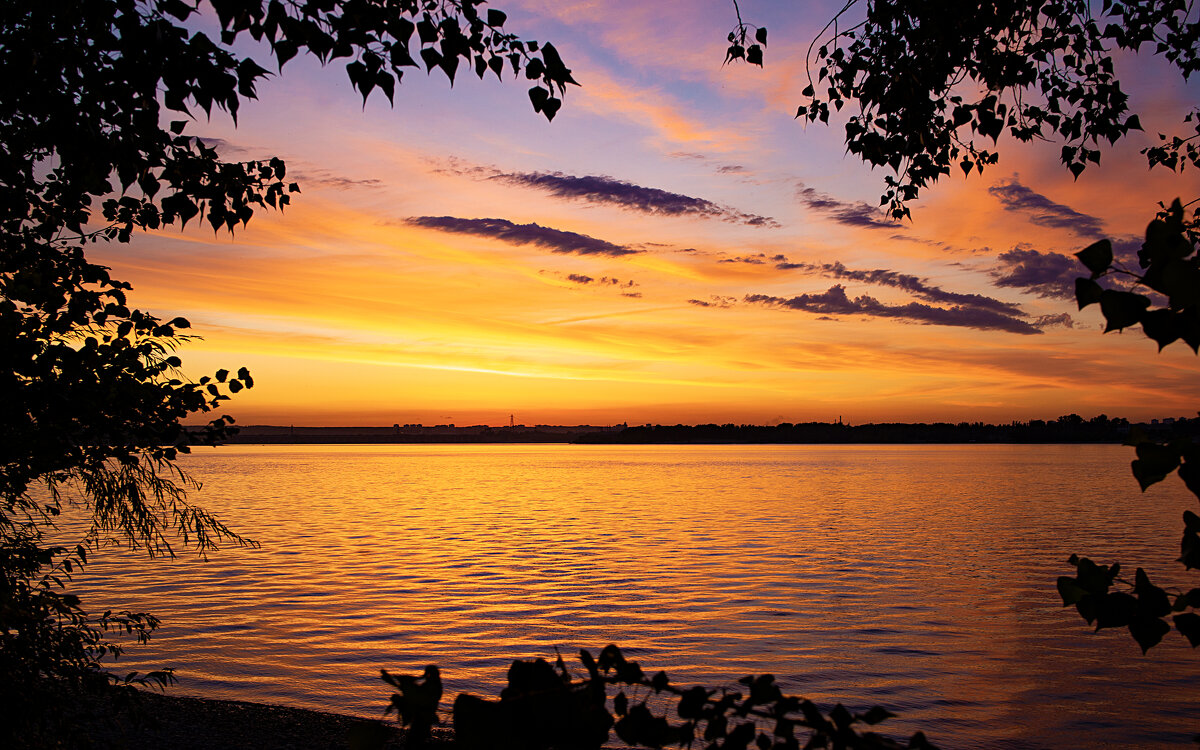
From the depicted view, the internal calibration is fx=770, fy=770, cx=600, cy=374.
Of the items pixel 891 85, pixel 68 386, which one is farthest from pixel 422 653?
pixel 891 85

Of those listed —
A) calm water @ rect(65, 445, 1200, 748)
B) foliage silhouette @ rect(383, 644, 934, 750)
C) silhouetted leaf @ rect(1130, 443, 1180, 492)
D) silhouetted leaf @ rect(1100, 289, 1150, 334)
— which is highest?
silhouetted leaf @ rect(1100, 289, 1150, 334)

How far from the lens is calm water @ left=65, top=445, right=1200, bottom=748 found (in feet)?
45.3

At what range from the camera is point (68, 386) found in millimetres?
5914

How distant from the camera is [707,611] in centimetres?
1972

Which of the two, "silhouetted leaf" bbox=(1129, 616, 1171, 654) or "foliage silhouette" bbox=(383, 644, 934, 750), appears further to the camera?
"silhouetted leaf" bbox=(1129, 616, 1171, 654)

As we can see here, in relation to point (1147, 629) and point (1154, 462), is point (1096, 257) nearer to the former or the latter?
point (1154, 462)

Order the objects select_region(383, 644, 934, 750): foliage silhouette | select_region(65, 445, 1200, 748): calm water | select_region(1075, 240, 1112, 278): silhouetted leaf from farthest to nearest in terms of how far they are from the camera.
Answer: select_region(65, 445, 1200, 748): calm water
select_region(1075, 240, 1112, 278): silhouetted leaf
select_region(383, 644, 934, 750): foliage silhouette

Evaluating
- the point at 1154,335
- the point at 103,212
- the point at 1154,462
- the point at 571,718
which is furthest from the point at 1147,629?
the point at 103,212

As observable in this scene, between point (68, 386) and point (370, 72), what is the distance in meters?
3.63

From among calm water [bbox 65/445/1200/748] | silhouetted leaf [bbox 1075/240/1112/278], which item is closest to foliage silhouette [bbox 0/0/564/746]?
silhouetted leaf [bbox 1075/240/1112/278]

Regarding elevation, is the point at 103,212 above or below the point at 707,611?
above

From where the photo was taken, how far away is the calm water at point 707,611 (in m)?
13.8

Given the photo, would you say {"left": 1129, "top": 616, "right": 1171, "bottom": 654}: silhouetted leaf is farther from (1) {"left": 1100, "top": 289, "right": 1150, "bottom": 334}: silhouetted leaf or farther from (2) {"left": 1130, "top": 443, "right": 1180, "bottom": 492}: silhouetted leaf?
(1) {"left": 1100, "top": 289, "right": 1150, "bottom": 334}: silhouetted leaf

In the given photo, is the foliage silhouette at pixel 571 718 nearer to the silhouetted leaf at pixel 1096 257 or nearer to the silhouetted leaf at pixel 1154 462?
the silhouetted leaf at pixel 1154 462
